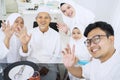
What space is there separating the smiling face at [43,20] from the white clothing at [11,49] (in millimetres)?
138

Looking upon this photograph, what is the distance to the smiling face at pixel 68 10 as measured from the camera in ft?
4.27

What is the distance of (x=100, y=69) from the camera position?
1181 millimetres

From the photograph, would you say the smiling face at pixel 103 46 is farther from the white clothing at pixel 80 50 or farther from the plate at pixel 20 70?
the plate at pixel 20 70

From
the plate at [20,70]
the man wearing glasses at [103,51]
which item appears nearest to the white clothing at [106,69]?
the man wearing glasses at [103,51]

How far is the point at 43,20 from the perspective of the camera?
134 cm

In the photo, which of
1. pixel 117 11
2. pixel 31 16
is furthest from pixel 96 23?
pixel 31 16

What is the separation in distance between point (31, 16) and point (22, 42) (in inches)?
7.6

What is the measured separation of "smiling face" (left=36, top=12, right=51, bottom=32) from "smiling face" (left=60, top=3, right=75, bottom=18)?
11 cm

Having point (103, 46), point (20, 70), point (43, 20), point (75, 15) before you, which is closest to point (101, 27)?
point (103, 46)

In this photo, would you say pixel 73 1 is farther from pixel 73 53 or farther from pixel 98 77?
pixel 98 77

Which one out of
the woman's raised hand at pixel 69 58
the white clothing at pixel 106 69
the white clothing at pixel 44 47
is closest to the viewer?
the white clothing at pixel 106 69

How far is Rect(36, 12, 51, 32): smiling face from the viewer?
1321 millimetres

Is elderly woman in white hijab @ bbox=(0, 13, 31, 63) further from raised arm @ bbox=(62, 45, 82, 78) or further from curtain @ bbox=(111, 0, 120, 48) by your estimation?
curtain @ bbox=(111, 0, 120, 48)

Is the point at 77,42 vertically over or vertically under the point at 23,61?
over
